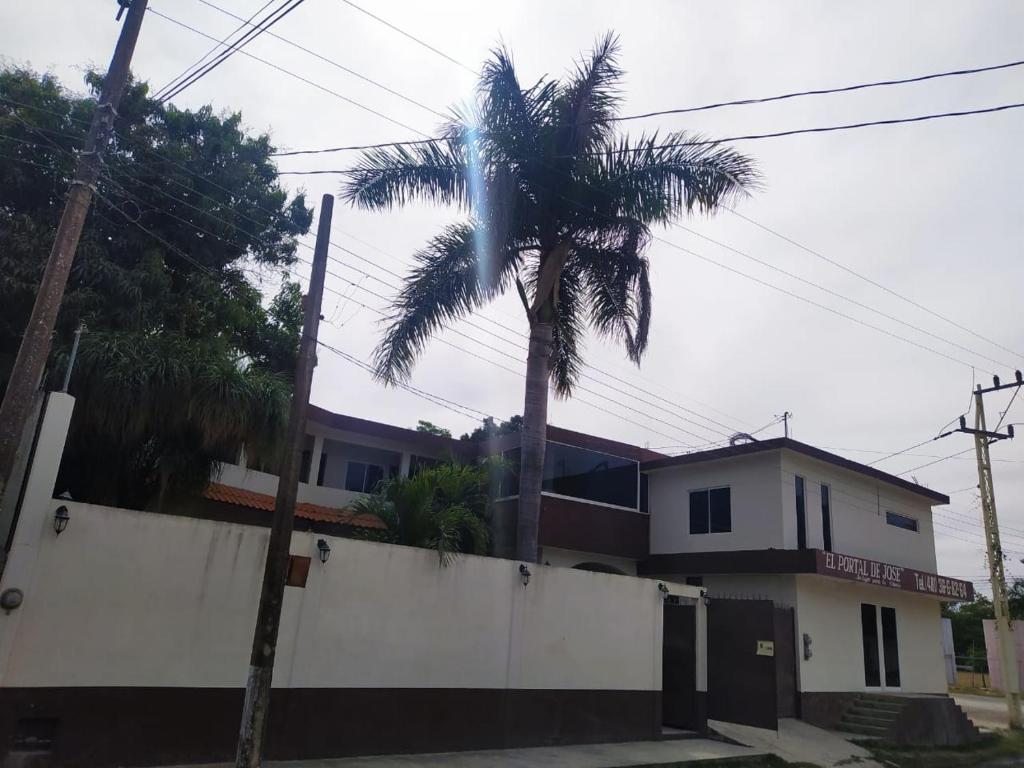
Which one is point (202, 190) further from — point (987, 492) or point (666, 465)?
point (987, 492)

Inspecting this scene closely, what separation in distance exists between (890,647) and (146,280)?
20.5 meters

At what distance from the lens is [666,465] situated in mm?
22016

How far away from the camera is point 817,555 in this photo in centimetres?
1772

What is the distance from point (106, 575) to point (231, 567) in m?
1.48

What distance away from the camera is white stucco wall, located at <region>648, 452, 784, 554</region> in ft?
63.8

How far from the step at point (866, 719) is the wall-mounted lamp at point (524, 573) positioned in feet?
34.6

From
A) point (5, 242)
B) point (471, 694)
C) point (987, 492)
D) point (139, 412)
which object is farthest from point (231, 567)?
point (987, 492)

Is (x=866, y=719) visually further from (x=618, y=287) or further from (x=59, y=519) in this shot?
(x=59, y=519)

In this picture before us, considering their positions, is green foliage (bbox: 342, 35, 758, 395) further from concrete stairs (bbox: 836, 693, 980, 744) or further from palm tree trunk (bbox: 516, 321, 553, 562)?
concrete stairs (bbox: 836, 693, 980, 744)

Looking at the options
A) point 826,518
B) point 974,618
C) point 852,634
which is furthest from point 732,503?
point 974,618

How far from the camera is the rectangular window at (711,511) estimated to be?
2052 centimetres

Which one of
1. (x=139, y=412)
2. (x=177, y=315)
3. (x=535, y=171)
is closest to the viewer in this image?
(x=139, y=412)

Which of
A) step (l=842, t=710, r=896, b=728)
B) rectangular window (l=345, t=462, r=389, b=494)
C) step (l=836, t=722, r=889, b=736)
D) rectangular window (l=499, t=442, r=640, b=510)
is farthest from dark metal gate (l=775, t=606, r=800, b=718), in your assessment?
rectangular window (l=345, t=462, r=389, b=494)

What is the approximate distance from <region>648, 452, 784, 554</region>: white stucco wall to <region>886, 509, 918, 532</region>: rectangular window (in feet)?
19.0
